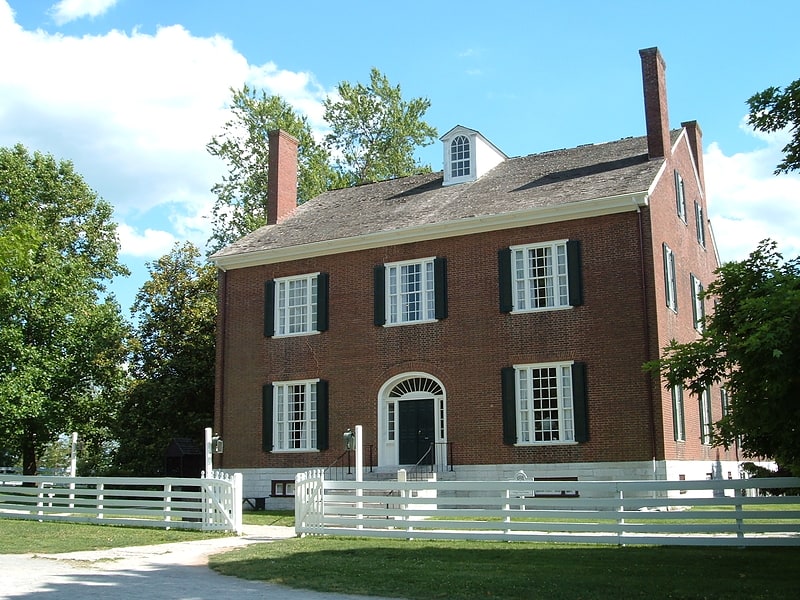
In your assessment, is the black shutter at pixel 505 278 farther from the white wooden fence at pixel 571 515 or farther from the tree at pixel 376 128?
the tree at pixel 376 128

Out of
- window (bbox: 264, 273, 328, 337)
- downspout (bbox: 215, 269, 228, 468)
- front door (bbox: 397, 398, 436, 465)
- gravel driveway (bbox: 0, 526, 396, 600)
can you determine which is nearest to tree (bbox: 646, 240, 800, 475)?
gravel driveway (bbox: 0, 526, 396, 600)

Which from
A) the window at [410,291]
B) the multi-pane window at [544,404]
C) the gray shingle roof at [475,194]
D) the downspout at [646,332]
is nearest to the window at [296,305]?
the gray shingle roof at [475,194]

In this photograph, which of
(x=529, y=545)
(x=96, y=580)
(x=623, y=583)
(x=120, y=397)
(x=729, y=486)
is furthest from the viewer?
(x=120, y=397)

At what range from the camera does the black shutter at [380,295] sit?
2338 centimetres

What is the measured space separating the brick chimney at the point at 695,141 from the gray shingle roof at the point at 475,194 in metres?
4.42

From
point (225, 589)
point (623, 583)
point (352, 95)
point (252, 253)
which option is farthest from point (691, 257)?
point (352, 95)

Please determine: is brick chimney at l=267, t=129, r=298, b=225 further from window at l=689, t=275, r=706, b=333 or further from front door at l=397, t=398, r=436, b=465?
window at l=689, t=275, r=706, b=333

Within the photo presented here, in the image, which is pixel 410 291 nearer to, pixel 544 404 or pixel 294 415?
pixel 544 404

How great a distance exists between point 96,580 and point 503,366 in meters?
12.7

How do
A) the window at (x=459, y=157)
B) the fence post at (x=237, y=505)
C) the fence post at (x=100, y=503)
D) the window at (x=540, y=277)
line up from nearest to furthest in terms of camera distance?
the fence post at (x=237, y=505), the fence post at (x=100, y=503), the window at (x=540, y=277), the window at (x=459, y=157)

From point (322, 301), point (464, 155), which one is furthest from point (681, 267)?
point (322, 301)

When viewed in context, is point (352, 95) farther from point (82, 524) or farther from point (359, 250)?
point (82, 524)

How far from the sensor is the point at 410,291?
2328 centimetres

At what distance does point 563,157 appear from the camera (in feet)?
83.4
